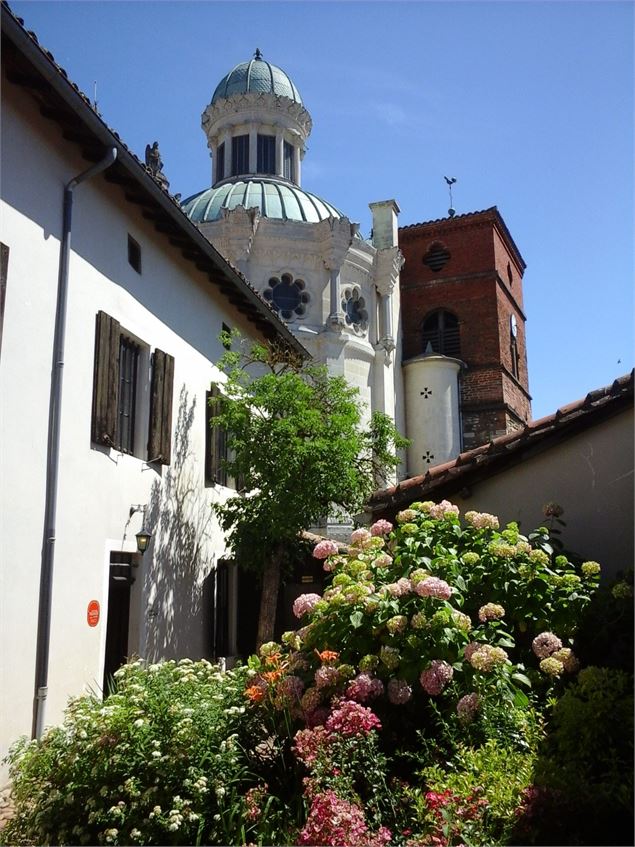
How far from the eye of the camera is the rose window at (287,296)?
24.1 m

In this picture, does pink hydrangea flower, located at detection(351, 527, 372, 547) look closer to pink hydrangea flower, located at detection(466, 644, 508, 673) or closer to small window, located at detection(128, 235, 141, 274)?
pink hydrangea flower, located at detection(466, 644, 508, 673)

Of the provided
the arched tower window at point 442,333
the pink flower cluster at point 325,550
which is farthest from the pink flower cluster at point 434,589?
the arched tower window at point 442,333

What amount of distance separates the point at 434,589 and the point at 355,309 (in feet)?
68.5

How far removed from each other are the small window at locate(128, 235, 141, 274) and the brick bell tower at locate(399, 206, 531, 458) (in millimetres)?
17562

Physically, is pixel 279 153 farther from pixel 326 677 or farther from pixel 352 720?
pixel 352 720

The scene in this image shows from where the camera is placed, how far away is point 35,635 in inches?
292

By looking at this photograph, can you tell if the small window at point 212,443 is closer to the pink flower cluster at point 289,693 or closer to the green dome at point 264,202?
the pink flower cluster at point 289,693

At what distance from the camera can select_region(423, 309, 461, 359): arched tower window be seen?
93.3ft

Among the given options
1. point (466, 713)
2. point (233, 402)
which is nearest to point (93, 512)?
point (233, 402)

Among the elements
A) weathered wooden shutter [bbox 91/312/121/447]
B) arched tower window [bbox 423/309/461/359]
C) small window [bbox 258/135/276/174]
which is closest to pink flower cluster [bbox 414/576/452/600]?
weathered wooden shutter [bbox 91/312/121/447]

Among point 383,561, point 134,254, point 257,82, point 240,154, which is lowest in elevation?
point 383,561

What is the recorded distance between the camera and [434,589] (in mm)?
5184

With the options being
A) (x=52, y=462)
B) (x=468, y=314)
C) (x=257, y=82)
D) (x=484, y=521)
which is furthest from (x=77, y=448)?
(x=257, y=82)

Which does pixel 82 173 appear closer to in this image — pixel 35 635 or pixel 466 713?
pixel 35 635
